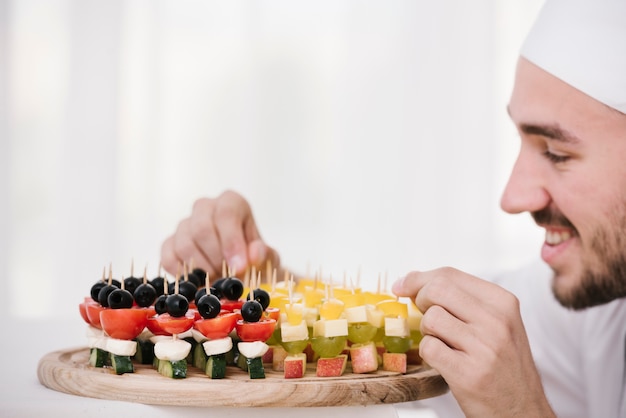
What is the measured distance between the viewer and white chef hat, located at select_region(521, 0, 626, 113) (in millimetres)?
1766

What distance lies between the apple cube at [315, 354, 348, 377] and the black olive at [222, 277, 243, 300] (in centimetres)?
22

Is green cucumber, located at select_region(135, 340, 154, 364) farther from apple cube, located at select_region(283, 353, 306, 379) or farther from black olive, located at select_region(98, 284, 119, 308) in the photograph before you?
apple cube, located at select_region(283, 353, 306, 379)

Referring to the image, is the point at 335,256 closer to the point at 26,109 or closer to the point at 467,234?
the point at 467,234

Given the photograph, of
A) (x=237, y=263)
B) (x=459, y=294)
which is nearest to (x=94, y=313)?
(x=237, y=263)

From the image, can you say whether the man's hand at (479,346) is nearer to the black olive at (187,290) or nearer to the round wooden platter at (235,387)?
the round wooden platter at (235,387)

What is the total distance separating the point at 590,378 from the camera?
2.33 metres

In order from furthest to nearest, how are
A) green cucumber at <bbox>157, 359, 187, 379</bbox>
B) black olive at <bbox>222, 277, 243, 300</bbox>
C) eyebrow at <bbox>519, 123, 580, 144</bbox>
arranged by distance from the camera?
eyebrow at <bbox>519, 123, 580, 144</bbox>
black olive at <bbox>222, 277, 243, 300</bbox>
green cucumber at <bbox>157, 359, 187, 379</bbox>

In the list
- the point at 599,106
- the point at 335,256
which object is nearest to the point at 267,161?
the point at 335,256

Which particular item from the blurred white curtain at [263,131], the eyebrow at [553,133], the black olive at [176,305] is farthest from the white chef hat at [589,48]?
the blurred white curtain at [263,131]

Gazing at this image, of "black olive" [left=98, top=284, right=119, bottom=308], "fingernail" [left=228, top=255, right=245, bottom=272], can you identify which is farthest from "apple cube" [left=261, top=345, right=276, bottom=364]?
"fingernail" [left=228, top=255, right=245, bottom=272]

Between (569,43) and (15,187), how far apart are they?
3201mm

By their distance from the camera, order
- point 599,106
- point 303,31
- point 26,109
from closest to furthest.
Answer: point 599,106
point 26,109
point 303,31

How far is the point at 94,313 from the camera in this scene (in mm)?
1358

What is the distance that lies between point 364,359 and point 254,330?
228 millimetres
